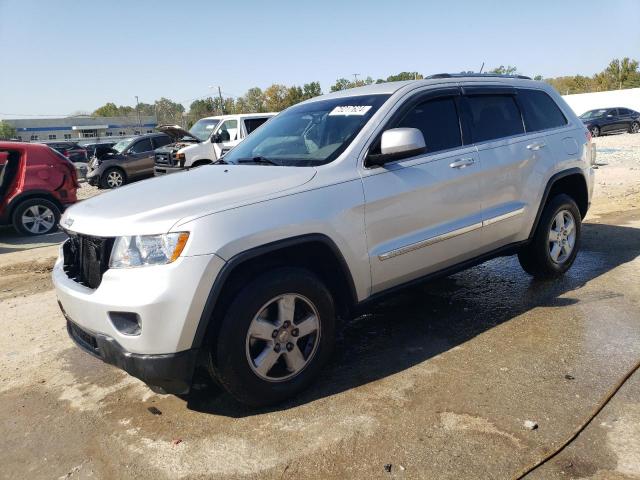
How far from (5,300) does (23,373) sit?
222cm

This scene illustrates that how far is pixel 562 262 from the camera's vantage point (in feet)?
16.6

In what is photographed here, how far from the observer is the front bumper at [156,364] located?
269cm

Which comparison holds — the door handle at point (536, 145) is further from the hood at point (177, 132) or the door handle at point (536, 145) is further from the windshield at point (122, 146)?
the windshield at point (122, 146)

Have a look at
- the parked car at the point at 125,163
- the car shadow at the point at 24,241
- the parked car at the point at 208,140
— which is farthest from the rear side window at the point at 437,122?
Answer: the parked car at the point at 125,163

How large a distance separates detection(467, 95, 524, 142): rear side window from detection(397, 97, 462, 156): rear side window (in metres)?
0.21

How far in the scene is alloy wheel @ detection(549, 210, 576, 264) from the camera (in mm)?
4922

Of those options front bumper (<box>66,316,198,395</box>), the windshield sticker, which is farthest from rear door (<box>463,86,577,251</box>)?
front bumper (<box>66,316,198,395</box>)

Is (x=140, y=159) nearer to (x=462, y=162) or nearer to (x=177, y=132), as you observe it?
(x=177, y=132)

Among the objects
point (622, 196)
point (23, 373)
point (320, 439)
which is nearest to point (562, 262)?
point (320, 439)

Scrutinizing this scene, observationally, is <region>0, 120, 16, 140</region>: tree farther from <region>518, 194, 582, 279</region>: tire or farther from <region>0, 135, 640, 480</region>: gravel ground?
<region>518, 194, 582, 279</region>: tire

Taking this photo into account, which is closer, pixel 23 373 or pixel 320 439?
pixel 320 439

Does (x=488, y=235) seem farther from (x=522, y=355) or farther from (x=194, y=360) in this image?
(x=194, y=360)

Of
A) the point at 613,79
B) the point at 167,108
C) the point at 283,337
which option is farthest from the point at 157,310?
the point at 167,108

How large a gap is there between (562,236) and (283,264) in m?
3.17
